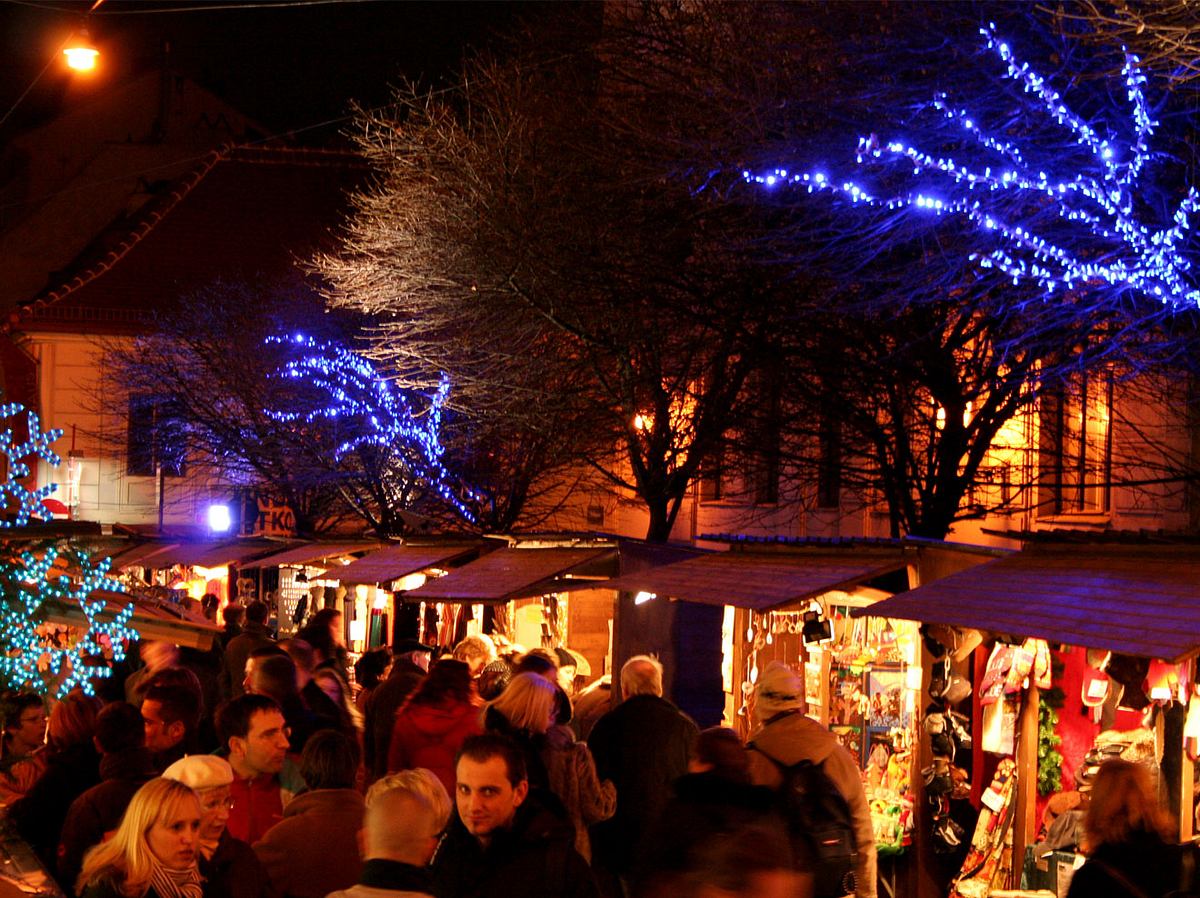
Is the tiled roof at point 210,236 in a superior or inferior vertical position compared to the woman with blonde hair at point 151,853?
superior

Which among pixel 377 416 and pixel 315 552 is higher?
pixel 377 416

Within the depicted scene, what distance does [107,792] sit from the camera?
6566mm

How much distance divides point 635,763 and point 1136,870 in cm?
324

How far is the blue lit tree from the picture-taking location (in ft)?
32.4

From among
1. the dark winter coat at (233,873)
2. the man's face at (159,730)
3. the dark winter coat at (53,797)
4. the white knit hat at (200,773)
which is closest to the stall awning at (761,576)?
the man's face at (159,730)

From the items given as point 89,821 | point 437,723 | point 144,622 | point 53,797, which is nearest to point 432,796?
point 89,821

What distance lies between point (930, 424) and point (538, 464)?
30.8ft

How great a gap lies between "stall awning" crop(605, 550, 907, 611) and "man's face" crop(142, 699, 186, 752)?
405 centimetres

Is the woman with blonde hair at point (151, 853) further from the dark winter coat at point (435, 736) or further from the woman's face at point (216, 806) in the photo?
the dark winter coat at point (435, 736)

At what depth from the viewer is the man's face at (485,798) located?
5.51m

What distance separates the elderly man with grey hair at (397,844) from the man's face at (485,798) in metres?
0.73

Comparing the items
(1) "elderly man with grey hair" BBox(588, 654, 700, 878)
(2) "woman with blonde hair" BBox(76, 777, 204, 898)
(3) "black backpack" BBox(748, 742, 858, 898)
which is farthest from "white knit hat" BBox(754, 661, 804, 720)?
(2) "woman with blonde hair" BBox(76, 777, 204, 898)

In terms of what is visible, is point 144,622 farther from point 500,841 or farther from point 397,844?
point 397,844

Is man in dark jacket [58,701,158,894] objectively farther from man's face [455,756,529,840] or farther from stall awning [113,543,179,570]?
stall awning [113,543,179,570]
